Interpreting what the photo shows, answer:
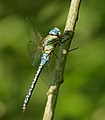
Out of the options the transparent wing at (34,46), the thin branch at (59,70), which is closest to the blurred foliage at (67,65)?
the transparent wing at (34,46)

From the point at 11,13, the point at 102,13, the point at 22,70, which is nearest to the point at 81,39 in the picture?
the point at 102,13

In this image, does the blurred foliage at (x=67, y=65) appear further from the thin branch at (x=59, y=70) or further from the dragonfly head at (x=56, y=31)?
the thin branch at (x=59, y=70)

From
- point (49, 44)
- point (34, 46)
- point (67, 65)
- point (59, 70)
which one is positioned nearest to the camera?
point (59, 70)

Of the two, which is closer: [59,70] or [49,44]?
[59,70]

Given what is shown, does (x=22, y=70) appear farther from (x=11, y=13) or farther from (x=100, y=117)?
(x=100, y=117)

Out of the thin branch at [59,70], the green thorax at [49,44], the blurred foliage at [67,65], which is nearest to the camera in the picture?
the thin branch at [59,70]

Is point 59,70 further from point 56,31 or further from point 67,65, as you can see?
point 67,65

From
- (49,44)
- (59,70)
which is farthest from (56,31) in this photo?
(59,70)
